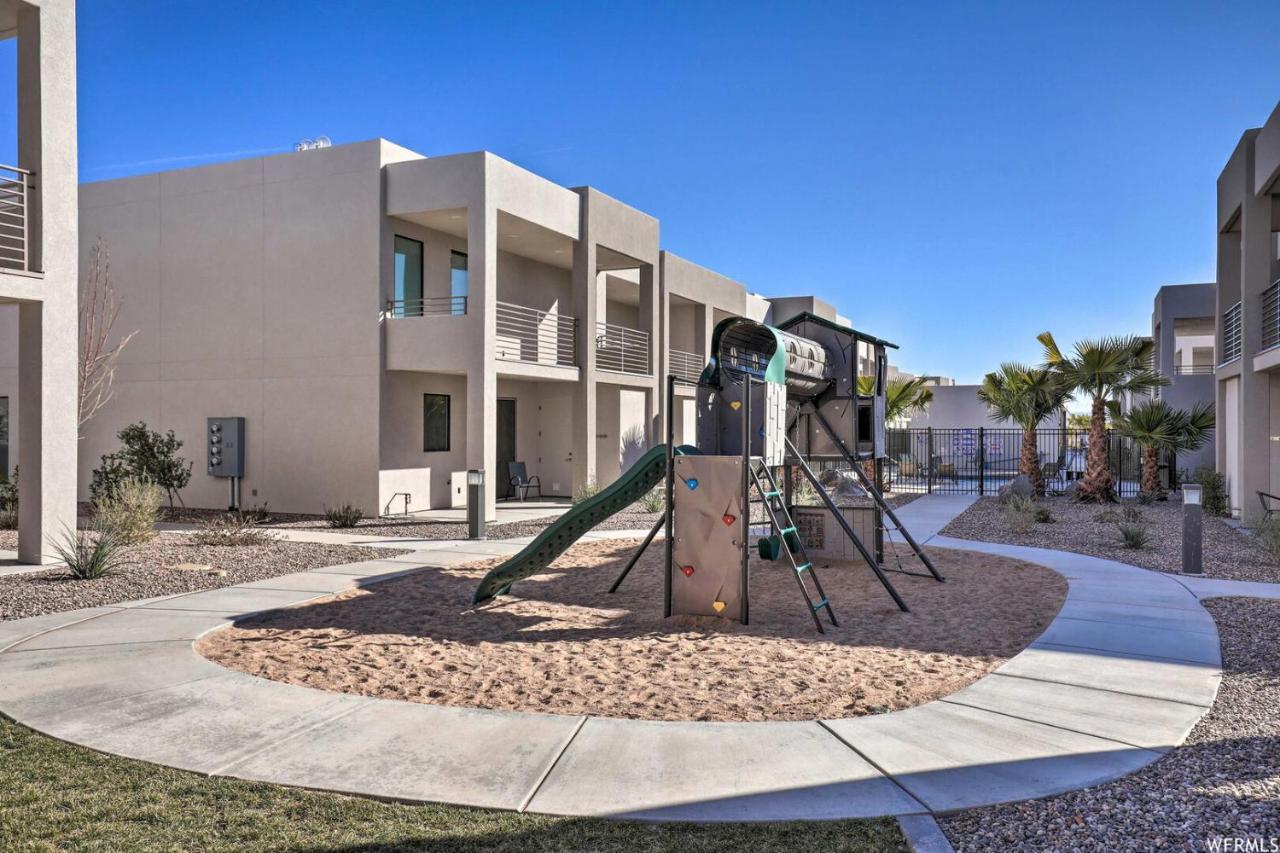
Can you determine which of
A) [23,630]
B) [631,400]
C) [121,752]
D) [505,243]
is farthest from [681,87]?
[121,752]

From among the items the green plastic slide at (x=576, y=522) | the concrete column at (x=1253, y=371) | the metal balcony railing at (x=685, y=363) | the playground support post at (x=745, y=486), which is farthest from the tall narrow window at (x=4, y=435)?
the concrete column at (x=1253, y=371)

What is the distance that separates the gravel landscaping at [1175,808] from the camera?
3887mm

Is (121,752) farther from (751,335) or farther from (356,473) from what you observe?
(356,473)

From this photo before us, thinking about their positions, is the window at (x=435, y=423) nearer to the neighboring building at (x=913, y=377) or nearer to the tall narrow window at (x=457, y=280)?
the tall narrow window at (x=457, y=280)

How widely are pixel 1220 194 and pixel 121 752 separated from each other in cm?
2537

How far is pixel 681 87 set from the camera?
63.5 feet

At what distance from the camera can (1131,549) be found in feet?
46.4

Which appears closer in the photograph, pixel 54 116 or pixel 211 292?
pixel 54 116

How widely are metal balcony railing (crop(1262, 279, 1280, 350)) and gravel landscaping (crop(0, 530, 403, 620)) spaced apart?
1767 centimetres

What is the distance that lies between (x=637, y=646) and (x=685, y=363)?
853 inches

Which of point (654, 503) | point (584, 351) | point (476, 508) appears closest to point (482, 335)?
point (584, 351)

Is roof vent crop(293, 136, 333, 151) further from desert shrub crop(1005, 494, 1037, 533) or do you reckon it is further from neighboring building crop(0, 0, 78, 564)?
desert shrub crop(1005, 494, 1037, 533)

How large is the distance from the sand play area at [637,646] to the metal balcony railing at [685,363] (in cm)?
1761

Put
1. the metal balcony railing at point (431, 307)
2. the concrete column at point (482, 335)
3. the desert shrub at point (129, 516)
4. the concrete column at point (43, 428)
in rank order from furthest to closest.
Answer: the metal balcony railing at point (431, 307)
the concrete column at point (482, 335)
the desert shrub at point (129, 516)
the concrete column at point (43, 428)
